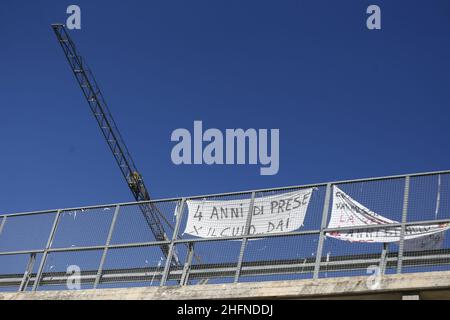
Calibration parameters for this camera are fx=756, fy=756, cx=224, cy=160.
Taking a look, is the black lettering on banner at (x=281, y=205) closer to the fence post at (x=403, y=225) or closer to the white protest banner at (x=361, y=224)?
the white protest banner at (x=361, y=224)

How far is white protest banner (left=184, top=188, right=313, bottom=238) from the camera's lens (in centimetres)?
1559

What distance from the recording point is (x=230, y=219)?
643 inches

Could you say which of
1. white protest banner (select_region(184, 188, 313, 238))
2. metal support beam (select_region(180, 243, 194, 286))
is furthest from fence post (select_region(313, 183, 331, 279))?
metal support beam (select_region(180, 243, 194, 286))

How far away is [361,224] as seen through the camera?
1485 centimetres

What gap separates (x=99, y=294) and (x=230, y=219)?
318cm

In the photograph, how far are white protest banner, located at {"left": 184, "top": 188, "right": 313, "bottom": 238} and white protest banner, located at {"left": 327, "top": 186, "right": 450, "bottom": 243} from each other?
0.71m

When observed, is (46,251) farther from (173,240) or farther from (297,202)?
(297,202)

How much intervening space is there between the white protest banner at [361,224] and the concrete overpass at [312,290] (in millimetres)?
1345

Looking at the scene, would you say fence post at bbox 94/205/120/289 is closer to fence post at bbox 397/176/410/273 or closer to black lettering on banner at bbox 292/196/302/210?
black lettering on banner at bbox 292/196/302/210

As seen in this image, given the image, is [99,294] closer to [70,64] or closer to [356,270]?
[356,270]

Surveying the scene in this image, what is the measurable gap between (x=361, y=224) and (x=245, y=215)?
2581mm

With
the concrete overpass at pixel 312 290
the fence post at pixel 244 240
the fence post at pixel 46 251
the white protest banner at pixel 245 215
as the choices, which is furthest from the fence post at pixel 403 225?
the fence post at pixel 46 251

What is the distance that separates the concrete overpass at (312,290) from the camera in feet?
41.0
